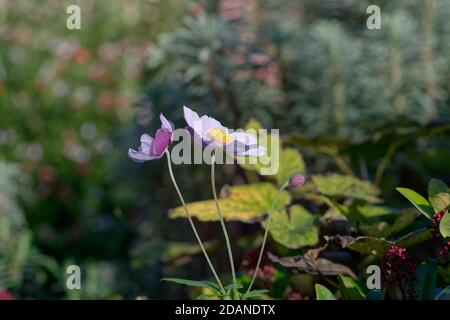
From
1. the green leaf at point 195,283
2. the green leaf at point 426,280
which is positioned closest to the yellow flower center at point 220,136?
the green leaf at point 195,283

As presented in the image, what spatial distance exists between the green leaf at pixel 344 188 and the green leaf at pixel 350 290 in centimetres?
27

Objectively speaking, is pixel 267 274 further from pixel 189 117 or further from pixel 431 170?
pixel 431 170

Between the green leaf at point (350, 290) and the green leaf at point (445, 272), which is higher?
the green leaf at point (445, 272)

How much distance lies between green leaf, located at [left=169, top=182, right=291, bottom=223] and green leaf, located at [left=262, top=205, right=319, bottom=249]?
63 mm

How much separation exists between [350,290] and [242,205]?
37cm

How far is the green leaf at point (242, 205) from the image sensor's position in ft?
5.26

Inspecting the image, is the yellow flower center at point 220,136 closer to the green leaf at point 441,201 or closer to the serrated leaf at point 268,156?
the green leaf at point 441,201

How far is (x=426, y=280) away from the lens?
138 cm

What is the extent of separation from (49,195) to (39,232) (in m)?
0.36

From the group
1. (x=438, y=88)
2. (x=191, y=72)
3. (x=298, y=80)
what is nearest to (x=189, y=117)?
(x=191, y=72)

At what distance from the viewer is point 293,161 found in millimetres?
1812

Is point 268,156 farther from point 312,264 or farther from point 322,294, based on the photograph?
point 322,294

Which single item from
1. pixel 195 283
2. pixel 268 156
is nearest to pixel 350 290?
pixel 195 283

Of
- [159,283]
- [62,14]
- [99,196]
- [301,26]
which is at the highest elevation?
[62,14]
